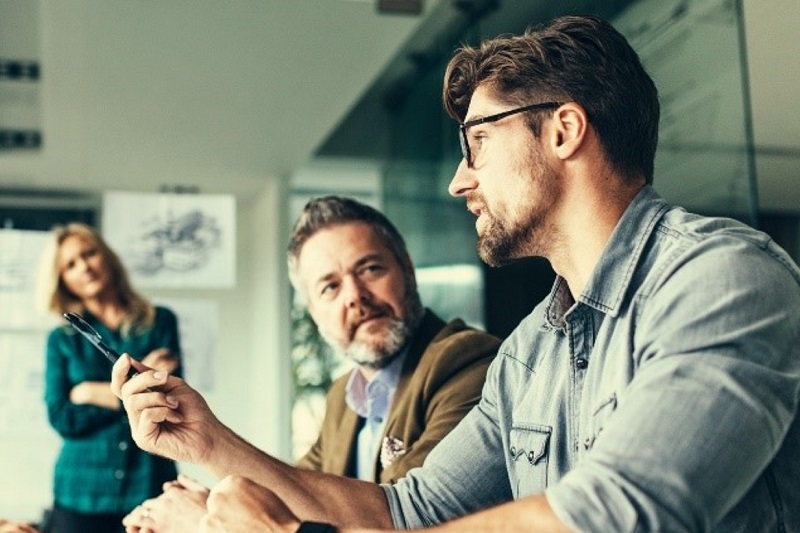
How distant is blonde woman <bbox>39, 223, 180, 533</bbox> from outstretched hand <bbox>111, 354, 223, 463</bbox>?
148 cm

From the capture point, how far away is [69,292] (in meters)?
3.36

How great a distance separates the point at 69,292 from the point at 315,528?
7.86 feet

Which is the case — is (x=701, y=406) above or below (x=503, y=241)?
below

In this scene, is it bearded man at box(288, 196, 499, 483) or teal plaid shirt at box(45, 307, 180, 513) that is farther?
teal plaid shirt at box(45, 307, 180, 513)

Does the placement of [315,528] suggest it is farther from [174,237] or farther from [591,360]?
[174,237]

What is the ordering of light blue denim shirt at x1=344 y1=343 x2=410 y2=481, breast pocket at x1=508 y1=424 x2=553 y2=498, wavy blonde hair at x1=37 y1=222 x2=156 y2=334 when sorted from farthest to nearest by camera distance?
1. wavy blonde hair at x1=37 y1=222 x2=156 y2=334
2. light blue denim shirt at x1=344 y1=343 x2=410 y2=481
3. breast pocket at x1=508 y1=424 x2=553 y2=498

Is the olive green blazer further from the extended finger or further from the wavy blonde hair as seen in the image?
the wavy blonde hair

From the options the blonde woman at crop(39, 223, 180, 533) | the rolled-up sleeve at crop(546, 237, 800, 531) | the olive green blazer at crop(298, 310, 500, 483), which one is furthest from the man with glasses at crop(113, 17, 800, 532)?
the blonde woman at crop(39, 223, 180, 533)

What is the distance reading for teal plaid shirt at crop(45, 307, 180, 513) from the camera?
3.17 m

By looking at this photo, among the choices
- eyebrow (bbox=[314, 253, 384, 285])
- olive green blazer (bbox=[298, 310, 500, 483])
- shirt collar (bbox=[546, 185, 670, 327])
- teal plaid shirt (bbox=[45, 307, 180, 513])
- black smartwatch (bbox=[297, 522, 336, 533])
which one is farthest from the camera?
teal plaid shirt (bbox=[45, 307, 180, 513])

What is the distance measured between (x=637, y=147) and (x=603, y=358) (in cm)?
31

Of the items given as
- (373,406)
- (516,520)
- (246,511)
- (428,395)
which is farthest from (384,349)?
(516,520)

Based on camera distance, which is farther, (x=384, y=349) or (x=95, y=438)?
(x=95, y=438)

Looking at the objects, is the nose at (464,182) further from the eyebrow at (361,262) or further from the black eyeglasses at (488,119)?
the eyebrow at (361,262)
